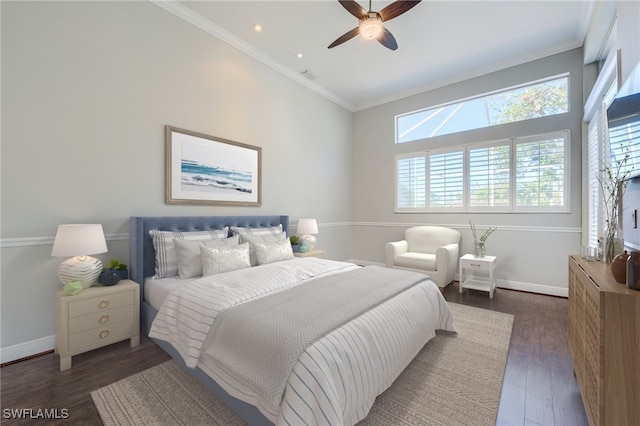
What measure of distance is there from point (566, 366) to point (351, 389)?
76.5 inches

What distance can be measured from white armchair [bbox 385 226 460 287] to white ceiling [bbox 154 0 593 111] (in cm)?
262

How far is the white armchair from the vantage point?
386 cm

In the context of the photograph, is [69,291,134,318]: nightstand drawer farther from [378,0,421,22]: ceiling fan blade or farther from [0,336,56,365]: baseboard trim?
[378,0,421,22]: ceiling fan blade

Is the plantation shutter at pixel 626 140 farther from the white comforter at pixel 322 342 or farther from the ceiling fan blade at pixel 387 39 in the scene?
the ceiling fan blade at pixel 387 39

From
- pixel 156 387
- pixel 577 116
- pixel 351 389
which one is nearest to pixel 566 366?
pixel 351 389

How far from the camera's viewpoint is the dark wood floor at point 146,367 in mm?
1596

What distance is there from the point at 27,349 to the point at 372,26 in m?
4.16

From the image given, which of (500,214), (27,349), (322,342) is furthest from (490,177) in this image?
(27,349)

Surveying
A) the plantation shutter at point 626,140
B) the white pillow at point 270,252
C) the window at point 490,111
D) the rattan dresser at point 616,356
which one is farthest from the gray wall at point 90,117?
the plantation shutter at point 626,140

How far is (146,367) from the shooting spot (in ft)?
6.78

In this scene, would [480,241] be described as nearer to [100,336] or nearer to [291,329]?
[291,329]

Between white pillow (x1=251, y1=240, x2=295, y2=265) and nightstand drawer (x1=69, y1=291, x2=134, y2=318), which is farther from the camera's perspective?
white pillow (x1=251, y1=240, x2=295, y2=265)

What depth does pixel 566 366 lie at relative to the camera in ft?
6.76

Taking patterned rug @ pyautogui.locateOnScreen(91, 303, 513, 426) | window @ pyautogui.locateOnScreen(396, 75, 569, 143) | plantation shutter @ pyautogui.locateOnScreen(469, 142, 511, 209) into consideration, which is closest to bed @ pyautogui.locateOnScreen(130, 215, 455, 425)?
patterned rug @ pyautogui.locateOnScreen(91, 303, 513, 426)
